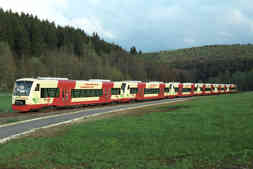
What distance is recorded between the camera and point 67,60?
8756cm

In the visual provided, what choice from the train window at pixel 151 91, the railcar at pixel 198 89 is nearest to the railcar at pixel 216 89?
the railcar at pixel 198 89

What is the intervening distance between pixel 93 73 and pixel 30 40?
27.9 m

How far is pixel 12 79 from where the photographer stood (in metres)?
70.1

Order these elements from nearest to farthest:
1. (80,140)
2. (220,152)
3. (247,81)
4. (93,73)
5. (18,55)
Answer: (220,152)
(80,140)
(93,73)
(18,55)
(247,81)

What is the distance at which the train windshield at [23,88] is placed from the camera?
27875 millimetres

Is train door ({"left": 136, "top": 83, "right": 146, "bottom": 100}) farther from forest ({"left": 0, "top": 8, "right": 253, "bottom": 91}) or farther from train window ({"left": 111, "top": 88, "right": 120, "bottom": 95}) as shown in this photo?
forest ({"left": 0, "top": 8, "right": 253, "bottom": 91})

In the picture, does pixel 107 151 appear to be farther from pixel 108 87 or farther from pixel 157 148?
pixel 108 87

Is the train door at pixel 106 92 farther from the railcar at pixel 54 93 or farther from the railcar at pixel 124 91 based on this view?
the railcar at pixel 124 91

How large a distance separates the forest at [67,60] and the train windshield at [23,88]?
43.3 metres

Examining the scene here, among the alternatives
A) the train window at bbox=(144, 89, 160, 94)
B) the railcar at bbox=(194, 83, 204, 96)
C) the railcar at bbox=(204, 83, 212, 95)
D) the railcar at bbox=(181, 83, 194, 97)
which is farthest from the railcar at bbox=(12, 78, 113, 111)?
the railcar at bbox=(204, 83, 212, 95)

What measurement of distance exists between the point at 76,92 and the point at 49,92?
15.1 feet

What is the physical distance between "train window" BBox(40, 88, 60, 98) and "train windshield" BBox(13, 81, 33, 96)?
4.77 feet

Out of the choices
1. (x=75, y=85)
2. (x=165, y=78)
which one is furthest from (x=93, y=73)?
(x=165, y=78)

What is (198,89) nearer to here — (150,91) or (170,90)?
(170,90)
